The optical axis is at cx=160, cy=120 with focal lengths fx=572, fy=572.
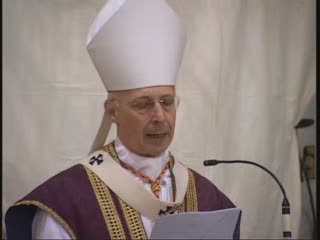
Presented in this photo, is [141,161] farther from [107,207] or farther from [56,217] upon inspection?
[56,217]

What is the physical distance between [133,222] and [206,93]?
3.35ft

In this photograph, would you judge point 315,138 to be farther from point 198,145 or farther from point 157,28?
point 157,28

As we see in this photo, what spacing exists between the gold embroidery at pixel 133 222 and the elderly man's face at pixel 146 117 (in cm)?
17

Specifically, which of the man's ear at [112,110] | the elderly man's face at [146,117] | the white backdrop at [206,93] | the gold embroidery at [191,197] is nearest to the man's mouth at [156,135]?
the elderly man's face at [146,117]

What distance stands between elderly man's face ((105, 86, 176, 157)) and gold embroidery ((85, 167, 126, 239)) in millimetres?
140

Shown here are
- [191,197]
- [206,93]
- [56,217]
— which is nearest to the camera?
[56,217]

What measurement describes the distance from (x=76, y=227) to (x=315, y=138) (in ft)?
4.98

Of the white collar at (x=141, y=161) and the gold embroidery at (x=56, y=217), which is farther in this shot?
the white collar at (x=141, y=161)

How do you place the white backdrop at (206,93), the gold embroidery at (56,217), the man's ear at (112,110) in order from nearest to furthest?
the gold embroidery at (56,217)
the man's ear at (112,110)
the white backdrop at (206,93)

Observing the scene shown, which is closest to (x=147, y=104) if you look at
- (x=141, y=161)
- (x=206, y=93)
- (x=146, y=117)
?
(x=146, y=117)

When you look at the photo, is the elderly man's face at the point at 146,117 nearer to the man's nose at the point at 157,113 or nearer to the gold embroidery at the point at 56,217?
the man's nose at the point at 157,113

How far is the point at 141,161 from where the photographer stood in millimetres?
1709

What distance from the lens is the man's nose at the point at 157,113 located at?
1.60 m

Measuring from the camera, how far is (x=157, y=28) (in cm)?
174
